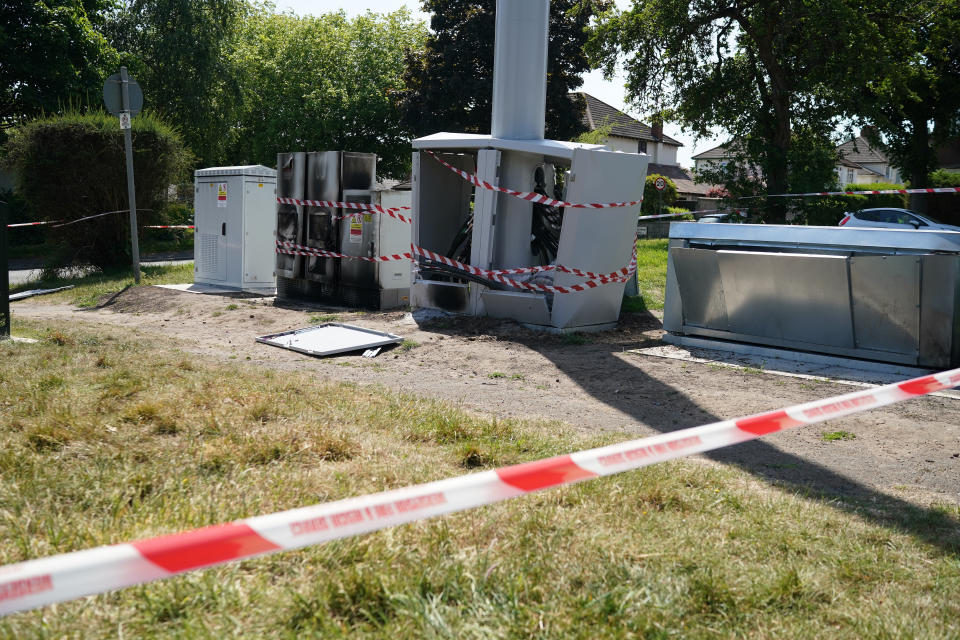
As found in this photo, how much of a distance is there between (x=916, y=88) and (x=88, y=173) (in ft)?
92.7

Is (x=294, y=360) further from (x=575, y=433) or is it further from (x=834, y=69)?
(x=834, y=69)

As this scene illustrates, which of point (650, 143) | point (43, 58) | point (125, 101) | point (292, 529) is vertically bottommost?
point (292, 529)

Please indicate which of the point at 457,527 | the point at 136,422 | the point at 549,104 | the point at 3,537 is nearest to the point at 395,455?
the point at 457,527

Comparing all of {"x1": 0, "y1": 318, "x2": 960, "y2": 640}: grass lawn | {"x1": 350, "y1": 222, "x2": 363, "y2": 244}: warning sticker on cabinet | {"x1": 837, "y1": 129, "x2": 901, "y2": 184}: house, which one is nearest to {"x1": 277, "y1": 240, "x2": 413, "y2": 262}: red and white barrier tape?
{"x1": 350, "y1": 222, "x2": 363, "y2": 244}: warning sticker on cabinet

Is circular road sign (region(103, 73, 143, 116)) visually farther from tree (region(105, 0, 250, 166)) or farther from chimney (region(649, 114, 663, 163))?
chimney (region(649, 114, 663, 163))

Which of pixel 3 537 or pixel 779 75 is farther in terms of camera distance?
pixel 779 75

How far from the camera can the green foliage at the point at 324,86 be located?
3894cm

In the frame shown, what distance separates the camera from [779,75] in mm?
23672

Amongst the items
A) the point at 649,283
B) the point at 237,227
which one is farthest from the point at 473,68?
the point at 649,283

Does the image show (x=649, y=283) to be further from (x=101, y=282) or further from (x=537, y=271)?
(x=101, y=282)

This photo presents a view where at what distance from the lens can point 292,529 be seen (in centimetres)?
193

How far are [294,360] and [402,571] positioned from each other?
5395 mm

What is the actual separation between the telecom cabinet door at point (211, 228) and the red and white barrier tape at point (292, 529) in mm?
12265

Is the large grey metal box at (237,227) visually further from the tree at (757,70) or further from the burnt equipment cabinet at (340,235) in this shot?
the tree at (757,70)
